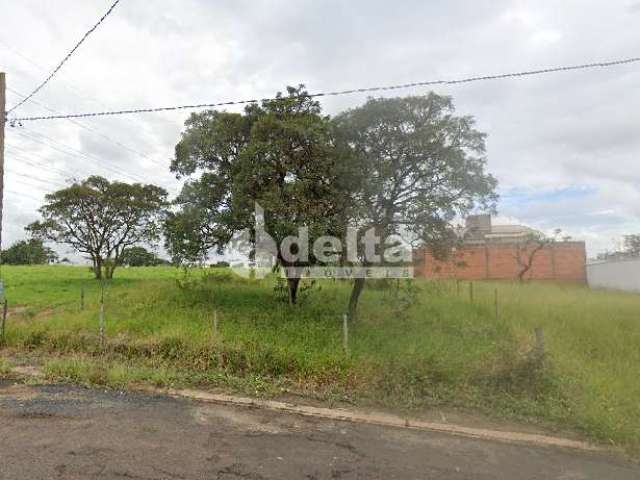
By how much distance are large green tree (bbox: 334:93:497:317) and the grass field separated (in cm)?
210

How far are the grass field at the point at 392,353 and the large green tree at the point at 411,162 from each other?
2102mm

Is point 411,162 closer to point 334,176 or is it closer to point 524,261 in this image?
point 334,176

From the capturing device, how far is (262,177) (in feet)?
41.8

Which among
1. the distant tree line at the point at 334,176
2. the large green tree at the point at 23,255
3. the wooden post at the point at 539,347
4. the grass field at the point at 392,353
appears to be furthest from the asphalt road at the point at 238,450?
the large green tree at the point at 23,255

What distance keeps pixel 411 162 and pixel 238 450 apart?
778 cm

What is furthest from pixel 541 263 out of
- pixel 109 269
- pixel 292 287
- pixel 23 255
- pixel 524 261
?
pixel 23 255

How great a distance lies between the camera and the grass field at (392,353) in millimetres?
6922

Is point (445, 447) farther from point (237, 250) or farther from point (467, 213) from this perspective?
point (237, 250)

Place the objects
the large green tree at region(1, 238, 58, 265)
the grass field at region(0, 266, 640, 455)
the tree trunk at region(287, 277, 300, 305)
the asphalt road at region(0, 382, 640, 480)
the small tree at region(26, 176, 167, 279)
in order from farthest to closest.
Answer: the large green tree at region(1, 238, 58, 265), the small tree at region(26, 176, 167, 279), the tree trunk at region(287, 277, 300, 305), the grass field at region(0, 266, 640, 455), the asphalt road at region(0, 382, 640, 480)

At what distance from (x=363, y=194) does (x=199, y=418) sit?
6.49 meters

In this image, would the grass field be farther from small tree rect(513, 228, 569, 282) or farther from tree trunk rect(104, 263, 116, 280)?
small tree rect(513, 228, 569, 282)

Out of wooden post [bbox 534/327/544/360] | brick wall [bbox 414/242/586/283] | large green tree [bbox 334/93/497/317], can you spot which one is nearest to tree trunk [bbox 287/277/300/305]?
large green tree [bbox 334/93/497/317]

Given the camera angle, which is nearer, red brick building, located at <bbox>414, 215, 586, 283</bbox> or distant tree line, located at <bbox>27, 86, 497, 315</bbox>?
distant tree line, located at <bbox>27, 86, 497, 315</bbox>

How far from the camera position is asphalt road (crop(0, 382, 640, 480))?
4613mm
